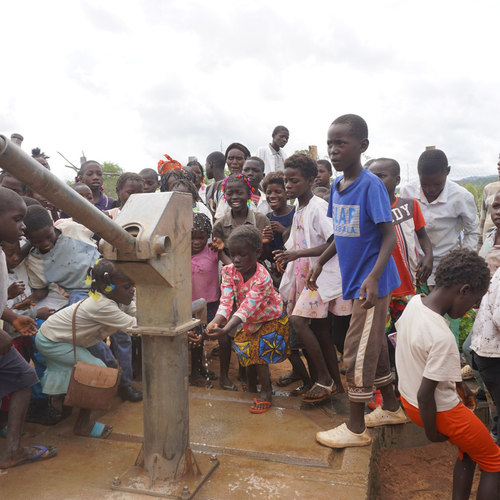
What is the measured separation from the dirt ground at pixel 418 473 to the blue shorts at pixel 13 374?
6.96 feet

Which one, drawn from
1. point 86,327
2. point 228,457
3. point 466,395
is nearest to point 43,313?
point 86,327

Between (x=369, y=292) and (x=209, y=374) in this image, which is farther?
(x=209, y=374)

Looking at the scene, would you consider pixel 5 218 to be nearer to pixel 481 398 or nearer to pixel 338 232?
pixel 338 232

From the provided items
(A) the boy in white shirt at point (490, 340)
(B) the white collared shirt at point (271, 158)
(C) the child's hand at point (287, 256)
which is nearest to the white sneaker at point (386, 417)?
(A) the boy in white shirt at point (490, 340)

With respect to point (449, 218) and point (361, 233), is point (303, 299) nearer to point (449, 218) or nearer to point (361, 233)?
point (361, 233)

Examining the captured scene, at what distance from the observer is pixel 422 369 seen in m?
2.19

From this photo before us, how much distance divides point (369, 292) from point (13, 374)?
200cm

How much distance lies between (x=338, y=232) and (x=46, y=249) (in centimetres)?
205

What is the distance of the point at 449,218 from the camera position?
388cm

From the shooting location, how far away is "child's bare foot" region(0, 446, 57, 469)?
2.39 m

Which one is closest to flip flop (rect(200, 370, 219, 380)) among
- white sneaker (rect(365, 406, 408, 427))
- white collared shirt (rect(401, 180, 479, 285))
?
white sneaker (rect(365, 406, 408, 427))

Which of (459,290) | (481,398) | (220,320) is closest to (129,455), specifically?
(220,320)

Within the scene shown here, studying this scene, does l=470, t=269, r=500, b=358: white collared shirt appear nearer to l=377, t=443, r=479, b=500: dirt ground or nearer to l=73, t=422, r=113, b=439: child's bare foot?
l=377, t=443, r=479, b=500: dirt ground

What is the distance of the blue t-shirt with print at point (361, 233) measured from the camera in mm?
2613
